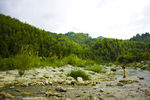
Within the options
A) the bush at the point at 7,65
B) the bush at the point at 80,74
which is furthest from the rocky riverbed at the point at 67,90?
the bush at the point at 7,65

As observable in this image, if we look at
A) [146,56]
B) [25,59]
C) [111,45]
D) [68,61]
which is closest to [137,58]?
[146,56]

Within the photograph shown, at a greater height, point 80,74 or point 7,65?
point 7,65

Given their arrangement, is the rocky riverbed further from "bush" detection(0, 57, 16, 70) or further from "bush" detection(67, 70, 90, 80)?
"bush" detection(0, 57, 16, 70)

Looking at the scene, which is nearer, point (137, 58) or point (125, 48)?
point (137, 58)

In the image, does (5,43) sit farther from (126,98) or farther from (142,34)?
(142,34)

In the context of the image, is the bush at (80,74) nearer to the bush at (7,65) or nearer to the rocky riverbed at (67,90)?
the rocky riverbed at (67,90)

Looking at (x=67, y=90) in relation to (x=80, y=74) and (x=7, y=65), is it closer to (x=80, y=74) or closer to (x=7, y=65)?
(x=80, y=74)

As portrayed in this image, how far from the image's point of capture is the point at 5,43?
36.9ft

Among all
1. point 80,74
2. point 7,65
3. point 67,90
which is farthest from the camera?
point 7,65

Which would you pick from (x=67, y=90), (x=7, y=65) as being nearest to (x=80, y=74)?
(x=67, y=90)

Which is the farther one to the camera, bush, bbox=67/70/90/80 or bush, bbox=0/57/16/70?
bush, bbox=0/57/16/70

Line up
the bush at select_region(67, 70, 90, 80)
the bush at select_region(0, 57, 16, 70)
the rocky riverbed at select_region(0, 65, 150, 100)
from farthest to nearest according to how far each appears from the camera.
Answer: the bush at select_region(0, 57, 16, 70)
the bush at select_region(67, 70, 90, 80)
the rocky riverbed at select_region(0, 65, 150, 100)

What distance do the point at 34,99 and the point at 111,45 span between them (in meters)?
68.7

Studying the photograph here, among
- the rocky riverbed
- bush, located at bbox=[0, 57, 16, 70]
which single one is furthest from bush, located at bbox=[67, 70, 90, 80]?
bush, located at bbox=[0, 57, 16, 70]
